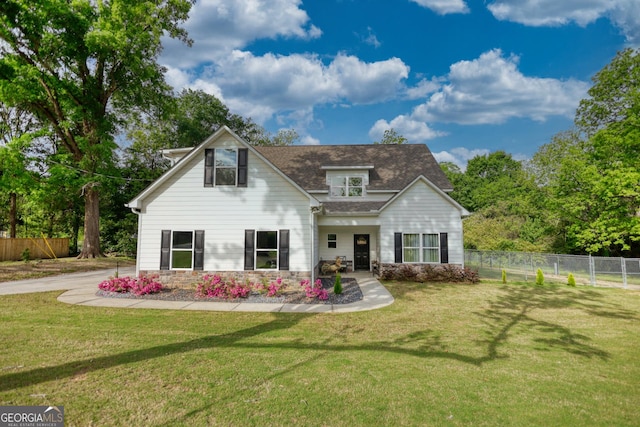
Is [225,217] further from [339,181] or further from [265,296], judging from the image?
[339,181]

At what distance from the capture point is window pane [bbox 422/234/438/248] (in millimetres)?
15492

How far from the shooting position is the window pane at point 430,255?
1545 cm

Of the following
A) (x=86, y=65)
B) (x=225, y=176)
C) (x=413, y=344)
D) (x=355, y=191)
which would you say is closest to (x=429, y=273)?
(x=355, y=191)

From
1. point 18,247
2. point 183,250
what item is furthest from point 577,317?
point 18,247

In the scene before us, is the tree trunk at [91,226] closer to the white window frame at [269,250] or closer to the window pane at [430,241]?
the white window frame at [269,250]

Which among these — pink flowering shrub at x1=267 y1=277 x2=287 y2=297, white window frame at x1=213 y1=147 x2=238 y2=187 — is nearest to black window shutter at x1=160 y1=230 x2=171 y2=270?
white window frame at x1=213 y1=147 x2=238 y2=187

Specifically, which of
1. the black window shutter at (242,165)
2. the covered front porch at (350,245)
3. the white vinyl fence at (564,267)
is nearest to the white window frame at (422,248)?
the covered front porch at (350,245)

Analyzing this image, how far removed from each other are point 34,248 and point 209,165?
21743 millimetres

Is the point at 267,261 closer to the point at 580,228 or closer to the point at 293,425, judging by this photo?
the point at 293,425

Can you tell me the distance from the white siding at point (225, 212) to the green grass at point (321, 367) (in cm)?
369

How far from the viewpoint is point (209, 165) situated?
1252cm

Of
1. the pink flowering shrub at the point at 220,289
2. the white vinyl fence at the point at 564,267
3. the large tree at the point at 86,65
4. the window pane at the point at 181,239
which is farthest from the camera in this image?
the large tree at the point at 86,65

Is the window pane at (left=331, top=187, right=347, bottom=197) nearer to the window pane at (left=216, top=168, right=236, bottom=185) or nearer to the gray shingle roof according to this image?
the gray shingle roof

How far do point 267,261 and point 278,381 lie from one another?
7815mm
